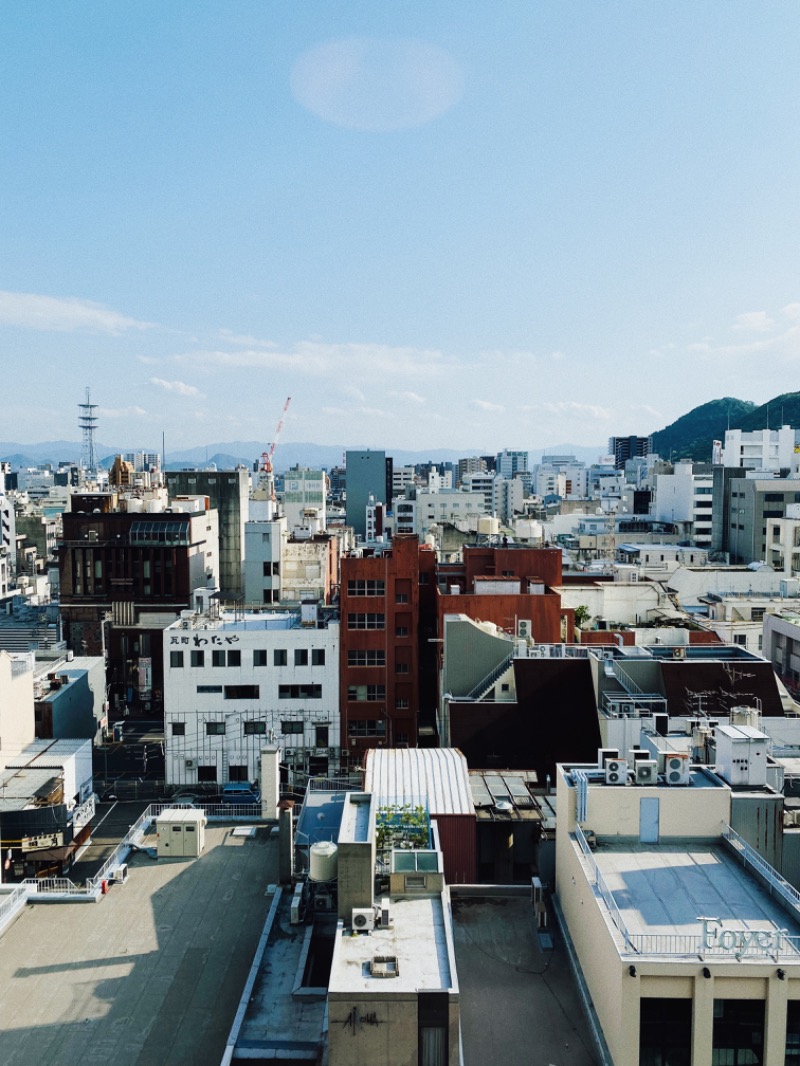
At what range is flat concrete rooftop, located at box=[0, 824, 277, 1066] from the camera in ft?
55.0

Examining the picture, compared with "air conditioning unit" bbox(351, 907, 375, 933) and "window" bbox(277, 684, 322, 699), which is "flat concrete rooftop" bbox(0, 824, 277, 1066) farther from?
"window" bbox(277, 684, 322, 699)

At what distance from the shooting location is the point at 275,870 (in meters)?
23.9

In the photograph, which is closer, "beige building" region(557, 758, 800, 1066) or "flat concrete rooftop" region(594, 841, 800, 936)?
"beige building" region(557, 758, 800, 1066)

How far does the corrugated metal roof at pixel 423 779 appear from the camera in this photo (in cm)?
2398

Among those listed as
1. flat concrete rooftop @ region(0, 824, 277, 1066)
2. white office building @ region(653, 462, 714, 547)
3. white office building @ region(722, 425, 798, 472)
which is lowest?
flat concrete rooftop @ region(0, 824, 277, 1066)

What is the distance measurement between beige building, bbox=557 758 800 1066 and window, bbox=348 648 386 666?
24675 millimetres

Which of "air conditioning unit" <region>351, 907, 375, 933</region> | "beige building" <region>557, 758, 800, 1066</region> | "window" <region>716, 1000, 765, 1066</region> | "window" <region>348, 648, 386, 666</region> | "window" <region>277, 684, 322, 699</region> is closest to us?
"beige building" <region>557, 758, 800, 1066</region>

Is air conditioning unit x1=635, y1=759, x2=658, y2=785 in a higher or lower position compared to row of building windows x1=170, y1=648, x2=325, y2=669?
higher

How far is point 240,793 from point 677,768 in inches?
1105

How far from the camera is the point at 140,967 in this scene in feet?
63.2

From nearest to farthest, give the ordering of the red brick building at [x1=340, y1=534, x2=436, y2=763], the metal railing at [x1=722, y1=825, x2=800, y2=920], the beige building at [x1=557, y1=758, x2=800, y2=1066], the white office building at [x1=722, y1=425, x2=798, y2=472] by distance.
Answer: the beige building at [x1=557, y1=758, x2=800, y2=1066], the metal railing at [x1=722, y1=825, x2=800, y2=920], the red brick building at [x1=340, y1=534, x2=436, y2=763], the white office building at [x1=722, y1=425, x2=798, y2=472]

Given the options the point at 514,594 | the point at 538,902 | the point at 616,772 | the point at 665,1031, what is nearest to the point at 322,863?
the point at 538,902

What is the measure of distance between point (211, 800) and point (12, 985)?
84.6ft

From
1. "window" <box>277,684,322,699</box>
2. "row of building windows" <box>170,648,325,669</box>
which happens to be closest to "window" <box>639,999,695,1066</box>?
"window" <box>277,684,322,699</box>
